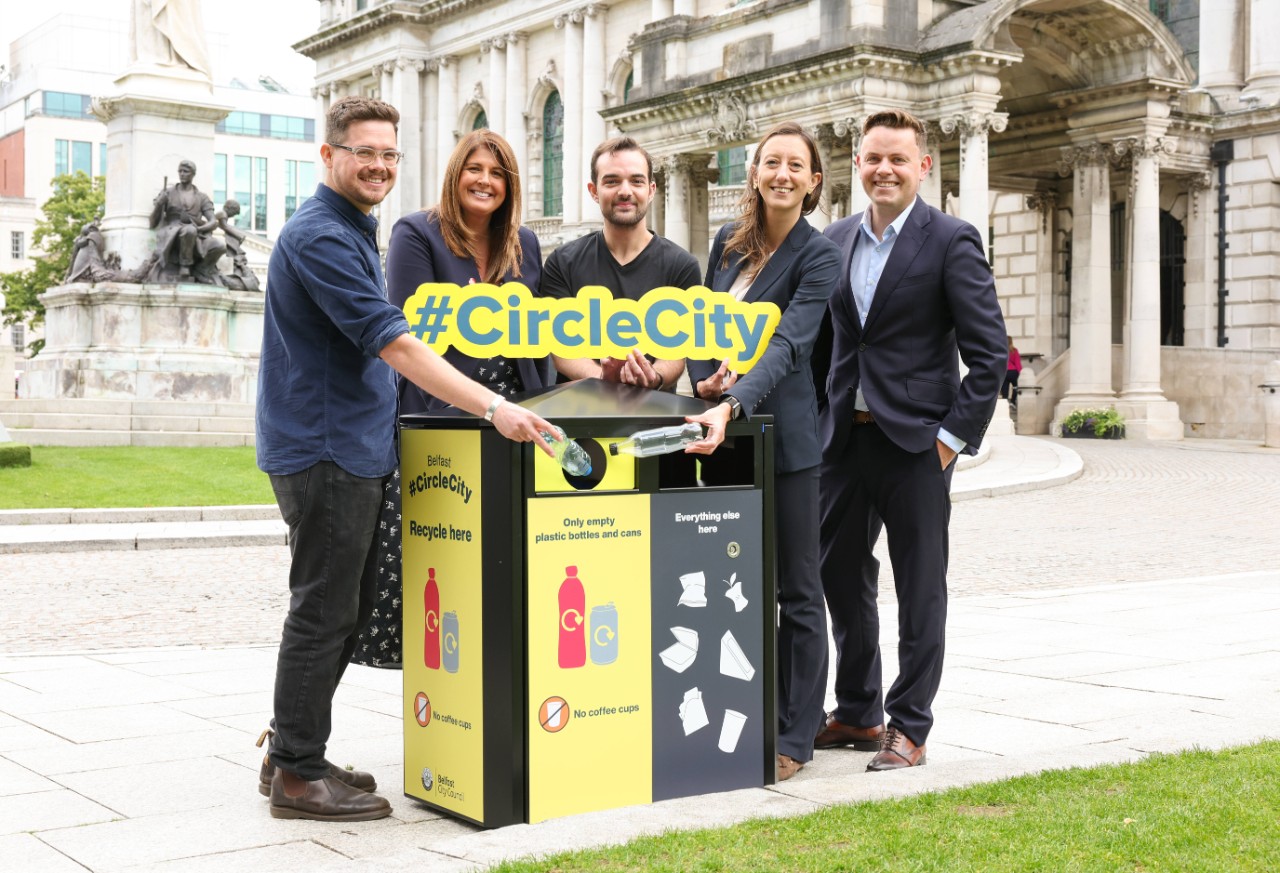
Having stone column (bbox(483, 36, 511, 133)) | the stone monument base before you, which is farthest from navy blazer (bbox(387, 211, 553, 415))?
stone column (bbox(483, 36, 511, 133))

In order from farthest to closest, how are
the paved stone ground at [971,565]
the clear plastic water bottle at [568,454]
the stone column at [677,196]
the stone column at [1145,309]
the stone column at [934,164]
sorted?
the stone column at [677,196] < the stone column at [1145,309] < the stone column at [934,164] < the paved stone ground at [971,565] < the clear plastic water bottle at [568,454]

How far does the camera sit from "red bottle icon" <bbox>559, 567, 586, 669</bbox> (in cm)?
484

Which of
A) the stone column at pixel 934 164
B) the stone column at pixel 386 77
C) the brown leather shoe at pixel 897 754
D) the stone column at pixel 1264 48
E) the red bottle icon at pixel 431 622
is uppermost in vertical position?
the stone column at pixel 386 77

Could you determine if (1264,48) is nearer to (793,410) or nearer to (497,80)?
(793,410)

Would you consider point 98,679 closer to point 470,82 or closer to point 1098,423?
point 1098,423

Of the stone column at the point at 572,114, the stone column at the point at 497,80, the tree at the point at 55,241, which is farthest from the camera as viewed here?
the tree at the point at 55,241

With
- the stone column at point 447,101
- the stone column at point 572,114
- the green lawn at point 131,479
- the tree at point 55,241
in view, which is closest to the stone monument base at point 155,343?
the green lawn at point 131,479

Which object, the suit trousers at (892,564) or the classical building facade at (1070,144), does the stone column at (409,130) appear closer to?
the classical building facade at (1070,144)

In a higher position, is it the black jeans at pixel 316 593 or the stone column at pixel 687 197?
the stone column at pixel 687 197

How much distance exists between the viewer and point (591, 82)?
56469 mm

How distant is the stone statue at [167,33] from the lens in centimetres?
2684

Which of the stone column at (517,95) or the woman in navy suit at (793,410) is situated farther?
the stone column at (517,95)

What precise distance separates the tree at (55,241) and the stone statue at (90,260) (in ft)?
135

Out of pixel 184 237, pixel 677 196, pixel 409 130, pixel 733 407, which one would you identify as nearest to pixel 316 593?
pixel 733 407
